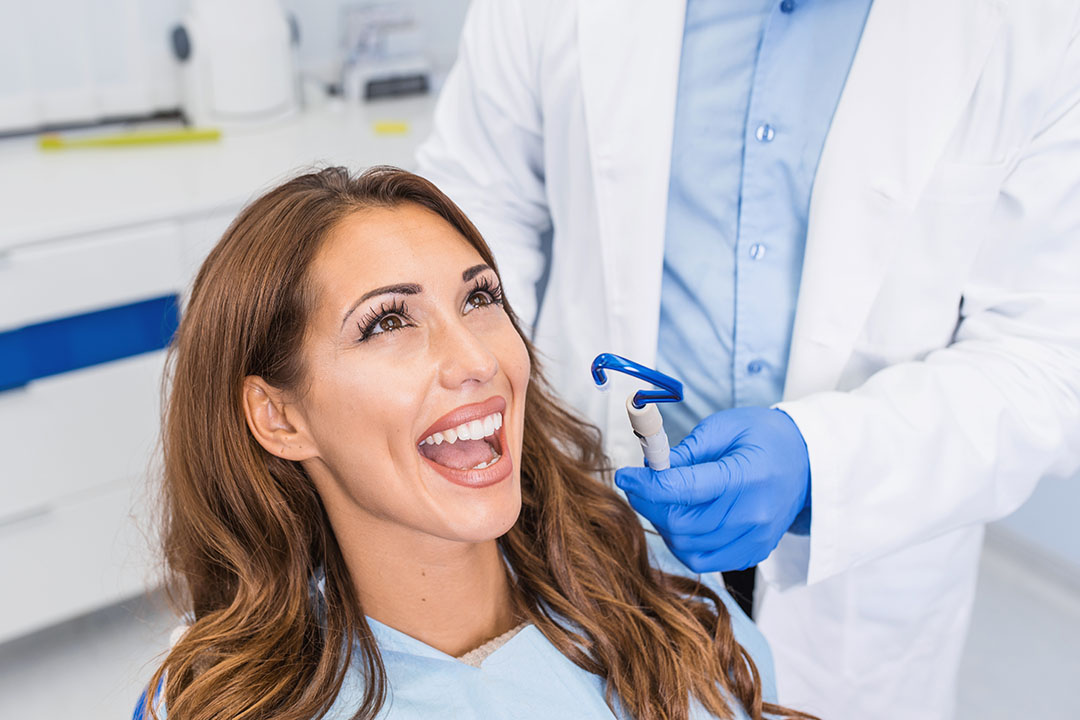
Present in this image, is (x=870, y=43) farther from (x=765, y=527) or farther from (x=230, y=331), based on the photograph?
(x=230, y=331)

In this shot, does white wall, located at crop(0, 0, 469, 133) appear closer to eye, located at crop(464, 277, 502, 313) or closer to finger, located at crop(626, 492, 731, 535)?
eye, located at crop(464, 277, 502, 313)

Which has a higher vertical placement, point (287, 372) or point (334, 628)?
point (287, 372)

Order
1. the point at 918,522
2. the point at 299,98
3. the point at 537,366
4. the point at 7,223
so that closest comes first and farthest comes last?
the point at 918,522 → the point at 537,366 → the point at 7,223 → the point at 299,98

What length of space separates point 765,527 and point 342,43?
6.62 ft

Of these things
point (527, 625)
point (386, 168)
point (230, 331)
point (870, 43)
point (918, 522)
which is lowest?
point (527, 625)

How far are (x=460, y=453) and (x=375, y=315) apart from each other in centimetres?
20

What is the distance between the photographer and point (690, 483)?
1.15 m

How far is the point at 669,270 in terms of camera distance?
1.46 m

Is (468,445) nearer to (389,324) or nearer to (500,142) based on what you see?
(389,324)

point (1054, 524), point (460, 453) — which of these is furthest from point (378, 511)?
point (1054, 524)

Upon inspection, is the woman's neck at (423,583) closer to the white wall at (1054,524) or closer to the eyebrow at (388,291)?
the eyebrow at (388,291)

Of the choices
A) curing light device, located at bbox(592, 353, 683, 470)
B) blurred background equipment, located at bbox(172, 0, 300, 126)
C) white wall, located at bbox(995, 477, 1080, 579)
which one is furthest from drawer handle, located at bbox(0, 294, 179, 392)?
white wall, located at bbox(995, 477, 1080, 579)

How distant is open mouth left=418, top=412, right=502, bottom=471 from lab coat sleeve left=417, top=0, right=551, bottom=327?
389mm

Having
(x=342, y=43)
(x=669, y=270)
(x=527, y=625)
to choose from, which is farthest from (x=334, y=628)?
(x=342, y=43)
